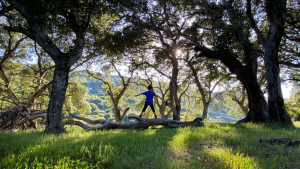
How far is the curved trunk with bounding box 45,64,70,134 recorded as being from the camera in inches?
248

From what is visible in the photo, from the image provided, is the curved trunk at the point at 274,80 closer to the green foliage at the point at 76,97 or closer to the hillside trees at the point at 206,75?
the hillside trees at the point at 206,75

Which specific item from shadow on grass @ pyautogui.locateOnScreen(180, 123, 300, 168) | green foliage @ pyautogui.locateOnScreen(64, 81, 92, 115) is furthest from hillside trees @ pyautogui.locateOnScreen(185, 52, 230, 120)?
green foliage @ pyautogui.locateOnScreen(64, 81, 92, 115)

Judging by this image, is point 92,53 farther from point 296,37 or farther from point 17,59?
point 296,37

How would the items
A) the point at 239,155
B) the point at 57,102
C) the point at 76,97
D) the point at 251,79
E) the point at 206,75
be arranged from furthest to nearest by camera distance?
the point at 76,97, the point at 206,75, the point at 251,79, the point at 57,102, the point at 239,155

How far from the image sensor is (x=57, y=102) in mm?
6465

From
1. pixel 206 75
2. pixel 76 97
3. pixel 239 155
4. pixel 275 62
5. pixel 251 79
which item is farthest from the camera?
pixel 76 97

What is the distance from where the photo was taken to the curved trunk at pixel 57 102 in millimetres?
6293

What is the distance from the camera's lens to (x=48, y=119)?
6.35 m

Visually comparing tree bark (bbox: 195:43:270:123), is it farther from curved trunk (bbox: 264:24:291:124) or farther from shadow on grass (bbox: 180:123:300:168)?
shadow on grass (bbox: 180:123:300:168)

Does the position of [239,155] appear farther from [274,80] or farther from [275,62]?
[275,62]

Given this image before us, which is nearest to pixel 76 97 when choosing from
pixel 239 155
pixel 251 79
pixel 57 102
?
pixel 57 102

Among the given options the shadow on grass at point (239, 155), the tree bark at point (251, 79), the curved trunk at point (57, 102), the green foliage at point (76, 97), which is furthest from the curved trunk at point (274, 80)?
the green foliage at point (76, 97)

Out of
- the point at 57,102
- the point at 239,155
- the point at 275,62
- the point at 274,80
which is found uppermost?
the point at 275,62

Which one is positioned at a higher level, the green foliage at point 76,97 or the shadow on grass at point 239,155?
the green foliage at point 76,97
